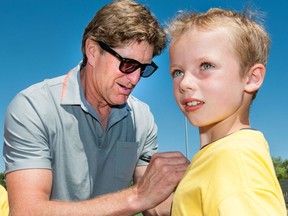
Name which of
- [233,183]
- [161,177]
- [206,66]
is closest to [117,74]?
[161,177]

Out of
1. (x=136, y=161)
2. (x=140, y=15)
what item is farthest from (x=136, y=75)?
(x=136, y=161)

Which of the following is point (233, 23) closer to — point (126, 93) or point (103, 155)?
point (126, 93)

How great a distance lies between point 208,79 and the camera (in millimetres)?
1756

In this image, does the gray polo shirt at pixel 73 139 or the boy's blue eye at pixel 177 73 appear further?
the gray polo shirt at pixel 73 139

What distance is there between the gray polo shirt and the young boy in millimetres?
1628

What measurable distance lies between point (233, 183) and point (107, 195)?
1.72 metres

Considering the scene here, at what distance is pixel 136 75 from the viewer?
11.7ft

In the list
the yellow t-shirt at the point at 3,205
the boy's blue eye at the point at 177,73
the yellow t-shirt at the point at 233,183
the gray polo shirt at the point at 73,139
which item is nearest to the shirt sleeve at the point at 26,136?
the gray polo shirt at the point at 73,139

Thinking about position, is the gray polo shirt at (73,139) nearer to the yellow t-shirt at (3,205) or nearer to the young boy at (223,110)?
the yellow t-shirt at (3,205)

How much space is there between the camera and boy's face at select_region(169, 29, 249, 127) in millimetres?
1764

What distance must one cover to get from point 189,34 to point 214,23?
0.11 m

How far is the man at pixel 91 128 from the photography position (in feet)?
10.6

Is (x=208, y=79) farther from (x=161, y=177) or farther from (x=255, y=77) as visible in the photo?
(x=161, y=177)

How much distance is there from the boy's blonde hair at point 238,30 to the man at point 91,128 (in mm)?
1261
